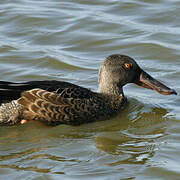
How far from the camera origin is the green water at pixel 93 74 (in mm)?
7277

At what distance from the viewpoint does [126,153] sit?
25.3ft

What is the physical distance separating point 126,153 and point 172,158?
0.64 m

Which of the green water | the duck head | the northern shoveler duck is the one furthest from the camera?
the duck head

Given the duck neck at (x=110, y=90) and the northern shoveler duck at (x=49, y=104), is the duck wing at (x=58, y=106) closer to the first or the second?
the northern shoveler duck at (x=49, y=104)

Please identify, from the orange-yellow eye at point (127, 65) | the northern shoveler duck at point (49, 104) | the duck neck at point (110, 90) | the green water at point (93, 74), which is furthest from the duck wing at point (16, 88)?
the orange-yellow eye at point (127, 65)

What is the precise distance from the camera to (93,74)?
11008 mm

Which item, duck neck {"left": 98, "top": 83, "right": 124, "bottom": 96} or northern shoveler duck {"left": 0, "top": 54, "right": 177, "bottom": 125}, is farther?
duck neck {"left": 98, "top": 83, "right": 124, "bottom": 96}

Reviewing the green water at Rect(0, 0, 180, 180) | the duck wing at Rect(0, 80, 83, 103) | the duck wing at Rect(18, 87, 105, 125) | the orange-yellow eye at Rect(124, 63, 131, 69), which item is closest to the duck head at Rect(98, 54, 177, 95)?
the orange-yellow eye at Rect(124, 63, 131, 69)

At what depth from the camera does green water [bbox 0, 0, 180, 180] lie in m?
7.28

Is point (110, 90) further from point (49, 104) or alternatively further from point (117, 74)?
point (49, 104)

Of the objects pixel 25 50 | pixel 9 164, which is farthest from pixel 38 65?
pixel 9 164

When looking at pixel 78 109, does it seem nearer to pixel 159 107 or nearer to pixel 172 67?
pixel 159 107

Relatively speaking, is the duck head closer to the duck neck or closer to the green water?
the duck neck

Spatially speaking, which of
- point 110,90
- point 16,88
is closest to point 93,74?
point 110,90
